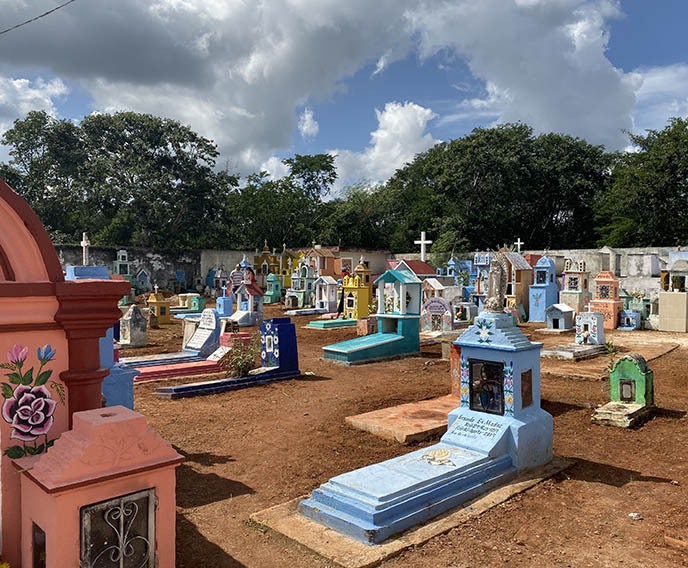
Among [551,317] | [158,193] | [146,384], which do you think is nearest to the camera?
[146,384]

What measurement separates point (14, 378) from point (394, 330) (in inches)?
523

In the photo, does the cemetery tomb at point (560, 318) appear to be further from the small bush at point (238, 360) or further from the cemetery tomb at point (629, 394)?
the small bush at point (238, 360)

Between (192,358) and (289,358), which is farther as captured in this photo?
(192,358)

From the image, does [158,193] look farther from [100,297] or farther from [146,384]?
[100,297]

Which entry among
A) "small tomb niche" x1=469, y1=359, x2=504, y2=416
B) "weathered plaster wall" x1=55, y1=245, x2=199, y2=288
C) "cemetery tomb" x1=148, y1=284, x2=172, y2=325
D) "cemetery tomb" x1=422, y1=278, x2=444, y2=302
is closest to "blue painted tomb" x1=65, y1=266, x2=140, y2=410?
"small tomb niche" x1=469, y1=359, x2=504, y2=416

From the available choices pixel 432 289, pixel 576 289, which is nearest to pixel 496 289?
pixel 432 289

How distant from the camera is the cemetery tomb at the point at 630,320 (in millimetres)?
21500

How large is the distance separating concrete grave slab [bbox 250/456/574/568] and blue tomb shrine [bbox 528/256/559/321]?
1992 cm

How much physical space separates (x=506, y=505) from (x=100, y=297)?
451 centimetres

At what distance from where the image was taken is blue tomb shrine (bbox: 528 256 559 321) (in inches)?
967

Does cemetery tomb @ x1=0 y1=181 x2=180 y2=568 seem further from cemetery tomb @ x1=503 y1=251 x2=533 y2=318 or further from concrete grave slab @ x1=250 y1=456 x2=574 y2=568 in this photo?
cemetery tomb @ x1=503 y1=251 x2=533 y2=318

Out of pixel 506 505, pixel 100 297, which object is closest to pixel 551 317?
pixel 506 505

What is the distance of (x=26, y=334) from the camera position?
147 inches

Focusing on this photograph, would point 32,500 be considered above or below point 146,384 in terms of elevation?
above
